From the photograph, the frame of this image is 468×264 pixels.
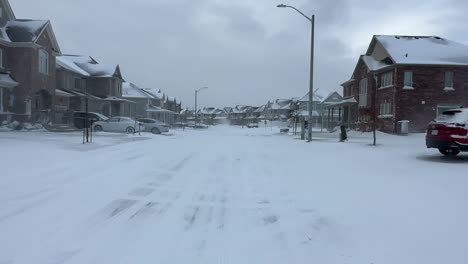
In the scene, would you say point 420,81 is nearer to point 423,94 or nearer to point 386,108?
point 423,94

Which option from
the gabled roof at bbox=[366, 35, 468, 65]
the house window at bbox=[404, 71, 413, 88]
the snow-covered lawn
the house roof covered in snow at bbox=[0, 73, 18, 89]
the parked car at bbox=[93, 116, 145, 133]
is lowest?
the snow-covered lawn

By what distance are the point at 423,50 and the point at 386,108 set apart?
578 centimetres

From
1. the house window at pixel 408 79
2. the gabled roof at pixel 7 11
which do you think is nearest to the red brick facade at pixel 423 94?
the house window at pixel 408 79

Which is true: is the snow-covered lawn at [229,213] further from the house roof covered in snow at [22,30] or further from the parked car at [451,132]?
the house roof covered in snow at [22,30]

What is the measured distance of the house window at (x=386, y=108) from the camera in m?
36.4

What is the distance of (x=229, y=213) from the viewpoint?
6832mm

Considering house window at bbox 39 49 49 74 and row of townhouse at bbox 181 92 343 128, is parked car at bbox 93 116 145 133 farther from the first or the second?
row of townhouse at bbox 181 92 343 128

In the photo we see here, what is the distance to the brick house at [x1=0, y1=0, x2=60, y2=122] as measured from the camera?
1206 inches

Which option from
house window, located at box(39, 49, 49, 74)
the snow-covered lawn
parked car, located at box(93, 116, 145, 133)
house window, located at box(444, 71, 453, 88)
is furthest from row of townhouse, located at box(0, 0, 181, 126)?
house window, located at box(444, 71, 453, 88)

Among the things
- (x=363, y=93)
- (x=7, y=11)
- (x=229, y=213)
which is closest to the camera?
(x=229, y=213)

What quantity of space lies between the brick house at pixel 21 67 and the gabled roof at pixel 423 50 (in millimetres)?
28705

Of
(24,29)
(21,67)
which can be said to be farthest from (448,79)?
(24,29)

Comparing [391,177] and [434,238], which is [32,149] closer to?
[391,177]

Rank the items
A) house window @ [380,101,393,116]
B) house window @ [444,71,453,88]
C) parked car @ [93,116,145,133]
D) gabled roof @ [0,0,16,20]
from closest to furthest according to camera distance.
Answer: gabled roof @ [0,0,16,20]
parked car @ [93,116,145,133]
house window @ [444,71,453,88]
house window @ [380,101,393,116]
